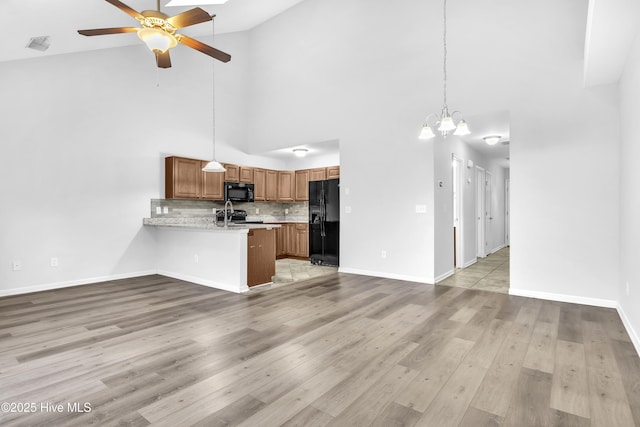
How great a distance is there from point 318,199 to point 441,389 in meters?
5.04

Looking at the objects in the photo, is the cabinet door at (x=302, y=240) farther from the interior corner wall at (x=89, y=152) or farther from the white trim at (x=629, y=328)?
the white trim at (x=629, y=328)

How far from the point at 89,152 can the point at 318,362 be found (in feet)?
16.0

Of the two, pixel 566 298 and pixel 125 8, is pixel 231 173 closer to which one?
pixel 125 8

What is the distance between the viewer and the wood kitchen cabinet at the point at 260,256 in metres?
4.64

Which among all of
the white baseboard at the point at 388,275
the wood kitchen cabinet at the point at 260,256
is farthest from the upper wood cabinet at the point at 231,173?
the white baseboard at the point at 388,275

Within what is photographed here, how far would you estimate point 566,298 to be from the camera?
13.0 ft

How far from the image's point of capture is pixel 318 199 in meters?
6.83

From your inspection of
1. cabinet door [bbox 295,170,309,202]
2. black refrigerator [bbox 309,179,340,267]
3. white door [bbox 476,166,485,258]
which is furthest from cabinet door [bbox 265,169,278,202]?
white door [bbox 476,166,485,258]

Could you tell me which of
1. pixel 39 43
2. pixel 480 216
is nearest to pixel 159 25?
pixel 39 43

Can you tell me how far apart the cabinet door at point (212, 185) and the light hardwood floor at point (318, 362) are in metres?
2.81

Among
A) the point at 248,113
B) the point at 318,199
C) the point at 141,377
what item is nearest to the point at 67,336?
the point at 141,377

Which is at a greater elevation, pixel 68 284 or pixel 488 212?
pixel 488 212

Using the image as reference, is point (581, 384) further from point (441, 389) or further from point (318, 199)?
point (318, 199)

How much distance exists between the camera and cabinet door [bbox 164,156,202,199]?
5.94m
